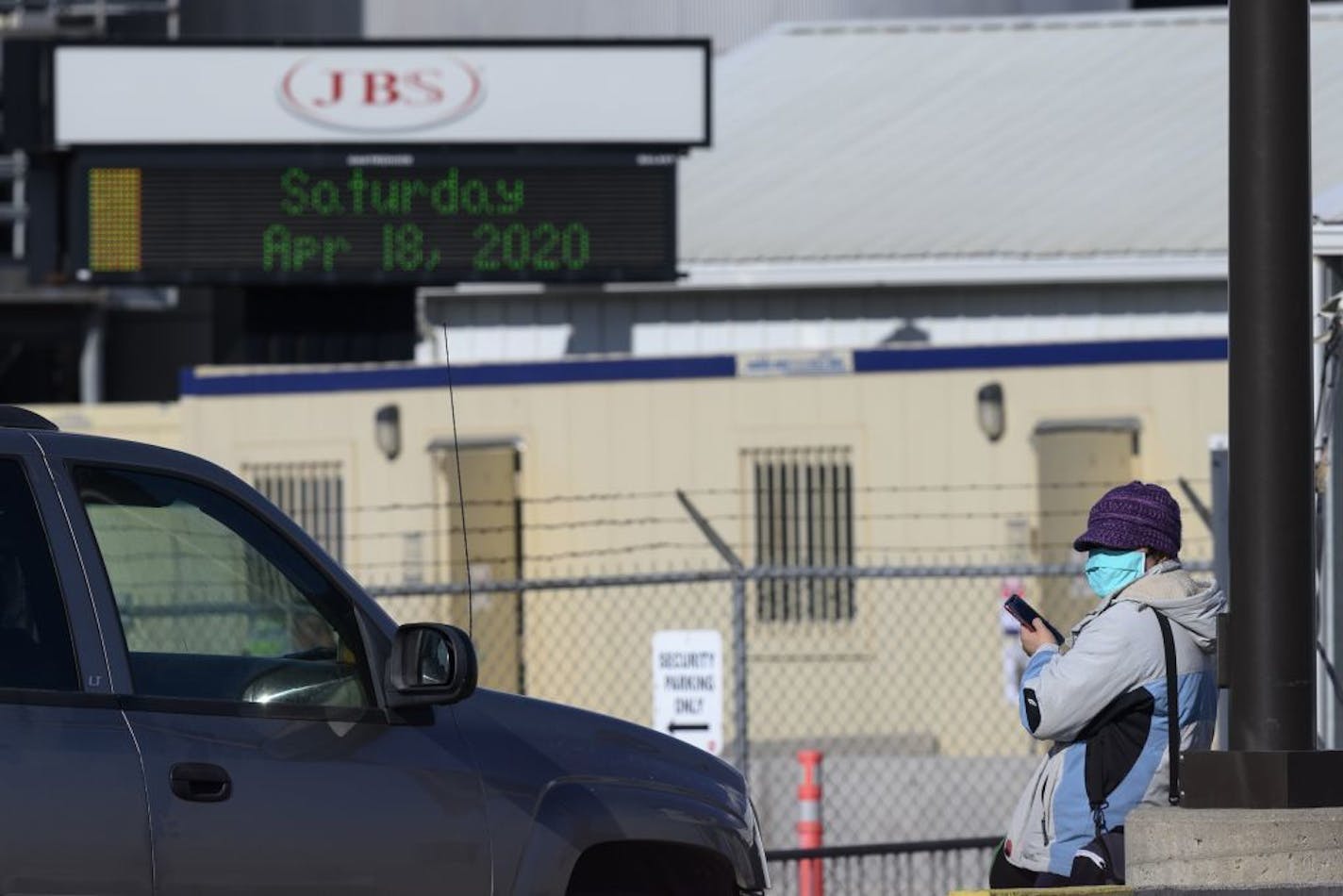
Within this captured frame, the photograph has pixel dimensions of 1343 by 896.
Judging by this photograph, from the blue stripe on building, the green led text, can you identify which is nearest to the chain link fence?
the blue stripe on building

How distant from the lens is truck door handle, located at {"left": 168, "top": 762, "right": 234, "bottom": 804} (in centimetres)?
533

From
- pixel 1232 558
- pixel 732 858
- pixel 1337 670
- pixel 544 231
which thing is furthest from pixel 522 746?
pixel 544 231

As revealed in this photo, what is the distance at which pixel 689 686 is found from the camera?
11766 millimetres

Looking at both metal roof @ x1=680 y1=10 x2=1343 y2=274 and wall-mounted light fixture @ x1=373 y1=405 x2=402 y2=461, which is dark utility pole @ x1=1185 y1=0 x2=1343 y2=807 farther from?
metal roof @ x1=680 y1=10 x2=1343 y2=274

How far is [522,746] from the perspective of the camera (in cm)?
602

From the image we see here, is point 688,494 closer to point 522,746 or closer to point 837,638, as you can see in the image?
point 837,638

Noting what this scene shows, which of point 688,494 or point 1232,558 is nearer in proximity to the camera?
point 1232,558

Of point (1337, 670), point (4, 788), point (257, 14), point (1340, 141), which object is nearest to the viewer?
point (4, 788)

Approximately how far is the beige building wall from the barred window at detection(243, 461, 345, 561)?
11.4 inches

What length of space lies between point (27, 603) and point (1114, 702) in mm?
2657

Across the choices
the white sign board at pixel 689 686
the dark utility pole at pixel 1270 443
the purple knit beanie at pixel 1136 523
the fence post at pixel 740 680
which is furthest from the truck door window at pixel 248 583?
the fence post at pixel 740 680

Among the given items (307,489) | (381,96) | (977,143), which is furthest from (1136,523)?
(977,143)

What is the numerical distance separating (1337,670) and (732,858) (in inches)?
156

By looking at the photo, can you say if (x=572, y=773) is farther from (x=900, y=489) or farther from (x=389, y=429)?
(x=389, y=429)
